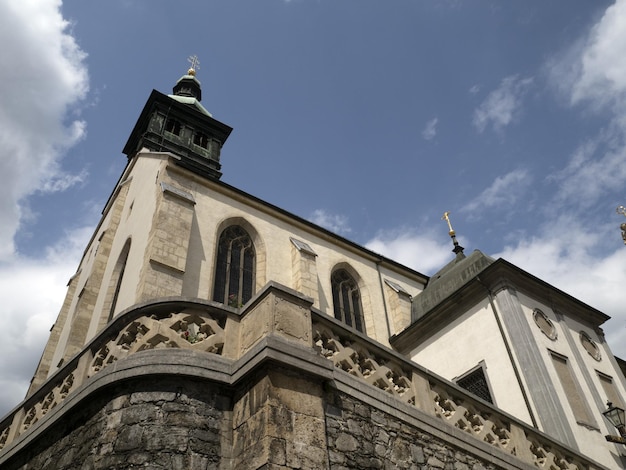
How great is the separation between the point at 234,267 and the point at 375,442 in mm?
10037

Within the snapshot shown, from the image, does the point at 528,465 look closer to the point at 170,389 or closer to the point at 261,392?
the point at 261,392

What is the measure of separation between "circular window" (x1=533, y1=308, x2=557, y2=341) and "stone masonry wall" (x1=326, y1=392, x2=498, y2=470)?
8.66 m

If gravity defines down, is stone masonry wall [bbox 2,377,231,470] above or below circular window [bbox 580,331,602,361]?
below

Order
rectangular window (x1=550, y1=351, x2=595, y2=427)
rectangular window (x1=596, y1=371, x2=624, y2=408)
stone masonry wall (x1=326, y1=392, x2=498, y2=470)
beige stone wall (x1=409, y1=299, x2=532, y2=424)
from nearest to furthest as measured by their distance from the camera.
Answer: stone masonry wall (x1=326, y1=392, x2=498, y2=470) → rectangular window (x1=550, y1=351, x2=595, y2=427) → beige stone wall (x1=409, y1=299, x2=532, y2=424) → rectangular window (x1=596, y1=371, x2=624, y2=408)

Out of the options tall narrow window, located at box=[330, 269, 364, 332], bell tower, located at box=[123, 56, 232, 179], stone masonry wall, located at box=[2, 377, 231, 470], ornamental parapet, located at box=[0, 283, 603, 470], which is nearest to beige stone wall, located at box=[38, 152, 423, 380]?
tall narrow window, located at box=[330, 269, 364, 332]

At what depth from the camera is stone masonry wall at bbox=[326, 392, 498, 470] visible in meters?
5.39

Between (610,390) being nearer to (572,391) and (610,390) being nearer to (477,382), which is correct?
(572,391)

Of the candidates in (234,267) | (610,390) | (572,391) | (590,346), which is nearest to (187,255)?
(234,267)

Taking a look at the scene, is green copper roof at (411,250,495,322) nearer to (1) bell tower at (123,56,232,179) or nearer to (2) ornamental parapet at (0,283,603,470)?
(2) ornamental parapet at (0,283,603,470)

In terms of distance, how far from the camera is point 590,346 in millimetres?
15406

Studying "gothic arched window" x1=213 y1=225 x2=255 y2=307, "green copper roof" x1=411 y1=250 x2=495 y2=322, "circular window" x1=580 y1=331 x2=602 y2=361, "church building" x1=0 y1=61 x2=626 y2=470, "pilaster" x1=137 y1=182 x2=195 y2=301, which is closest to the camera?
"church building" x1=0 y1=61 x2=626 y2=470

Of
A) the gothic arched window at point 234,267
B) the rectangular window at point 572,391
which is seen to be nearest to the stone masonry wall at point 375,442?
the rectangular window at point 572,391

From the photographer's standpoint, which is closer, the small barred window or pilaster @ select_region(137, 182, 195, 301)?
pilaster @ select_region(137, 182, 195, 301)

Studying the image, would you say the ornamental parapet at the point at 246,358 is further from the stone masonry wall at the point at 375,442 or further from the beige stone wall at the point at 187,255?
the beige stone wall at the point at 187,255
